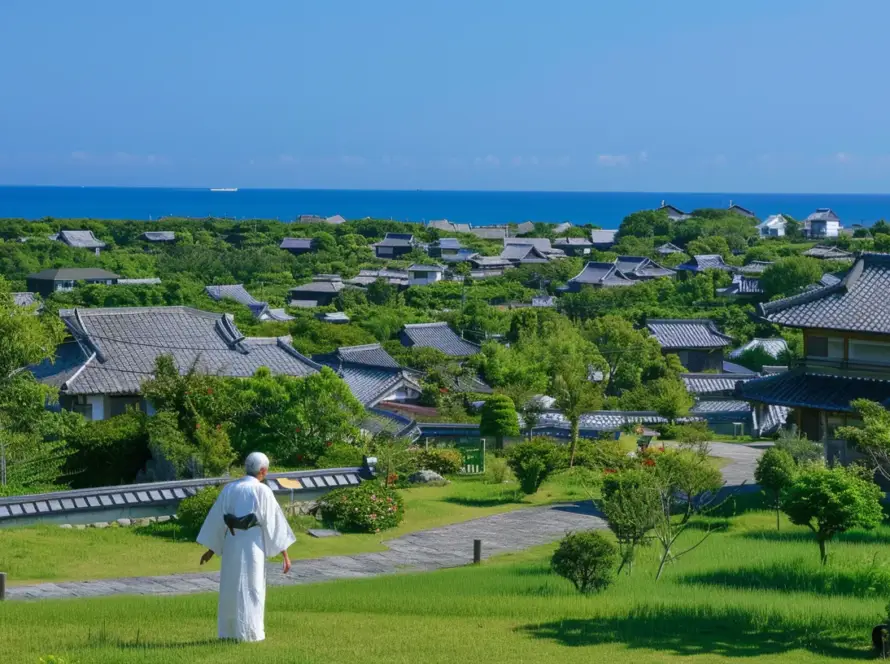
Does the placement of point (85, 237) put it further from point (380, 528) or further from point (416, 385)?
point (380, 528)

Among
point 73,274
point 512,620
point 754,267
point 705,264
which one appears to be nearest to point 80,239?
point 73,274

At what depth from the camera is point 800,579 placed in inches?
538

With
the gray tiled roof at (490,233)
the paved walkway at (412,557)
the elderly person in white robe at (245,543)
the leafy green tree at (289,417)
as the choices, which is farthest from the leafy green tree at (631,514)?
the gray tiled roof at (490,233)

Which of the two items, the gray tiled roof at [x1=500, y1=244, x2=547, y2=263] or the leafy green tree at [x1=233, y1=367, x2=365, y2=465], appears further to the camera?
the gray tiled roof at [x1=500, y1=244, x2=547, y2=263]

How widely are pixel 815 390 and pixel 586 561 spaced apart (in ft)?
43.6

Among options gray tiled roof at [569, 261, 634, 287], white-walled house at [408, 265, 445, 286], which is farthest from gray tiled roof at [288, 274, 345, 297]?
gray tiled roof at [569, 261, 634, 287]

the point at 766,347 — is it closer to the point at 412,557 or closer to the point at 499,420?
the point at 499,420

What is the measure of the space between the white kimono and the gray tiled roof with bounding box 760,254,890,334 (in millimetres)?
16949

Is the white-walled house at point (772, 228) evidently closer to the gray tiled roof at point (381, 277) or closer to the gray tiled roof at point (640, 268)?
the gray tiled roof at point (640, 268)

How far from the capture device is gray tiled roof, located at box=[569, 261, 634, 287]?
84.4 m

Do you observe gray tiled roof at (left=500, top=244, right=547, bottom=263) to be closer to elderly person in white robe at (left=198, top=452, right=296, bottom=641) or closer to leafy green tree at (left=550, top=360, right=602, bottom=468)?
leafy green tree at (left=550, top=360, right=602, bottom=468)

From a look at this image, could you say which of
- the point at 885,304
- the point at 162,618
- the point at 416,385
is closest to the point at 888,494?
the point at 885,304

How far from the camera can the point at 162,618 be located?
10.7m

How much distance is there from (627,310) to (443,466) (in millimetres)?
45989
